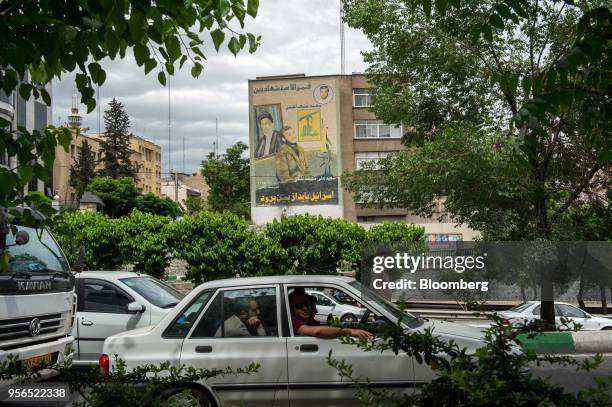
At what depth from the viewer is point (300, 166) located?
54.7 metres

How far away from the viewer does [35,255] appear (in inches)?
344

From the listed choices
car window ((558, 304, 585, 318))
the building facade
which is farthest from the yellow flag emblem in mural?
the building facade

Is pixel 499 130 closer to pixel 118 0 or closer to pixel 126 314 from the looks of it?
pixel 126 314

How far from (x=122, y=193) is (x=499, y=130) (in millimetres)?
61044

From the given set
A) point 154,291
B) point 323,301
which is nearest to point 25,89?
point 323,301

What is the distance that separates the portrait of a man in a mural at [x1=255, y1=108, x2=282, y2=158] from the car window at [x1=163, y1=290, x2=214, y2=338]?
160 ft

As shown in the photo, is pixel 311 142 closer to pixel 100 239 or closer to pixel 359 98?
pixel 359 98

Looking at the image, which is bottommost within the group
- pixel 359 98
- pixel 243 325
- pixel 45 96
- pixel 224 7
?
pixel 243 325

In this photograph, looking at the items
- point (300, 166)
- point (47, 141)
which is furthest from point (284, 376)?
point (300, 166)

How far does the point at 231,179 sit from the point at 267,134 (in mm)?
6709

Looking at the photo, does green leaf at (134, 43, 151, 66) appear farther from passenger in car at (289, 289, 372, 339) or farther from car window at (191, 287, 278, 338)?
passenger in car at (289, 289, 372, 339)

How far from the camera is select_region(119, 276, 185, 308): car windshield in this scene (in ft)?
38.3

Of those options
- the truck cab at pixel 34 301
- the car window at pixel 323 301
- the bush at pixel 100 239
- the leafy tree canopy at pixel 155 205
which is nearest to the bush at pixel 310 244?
the bush at pixel 100 239

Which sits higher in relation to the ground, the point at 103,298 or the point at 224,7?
the point at 224,7
